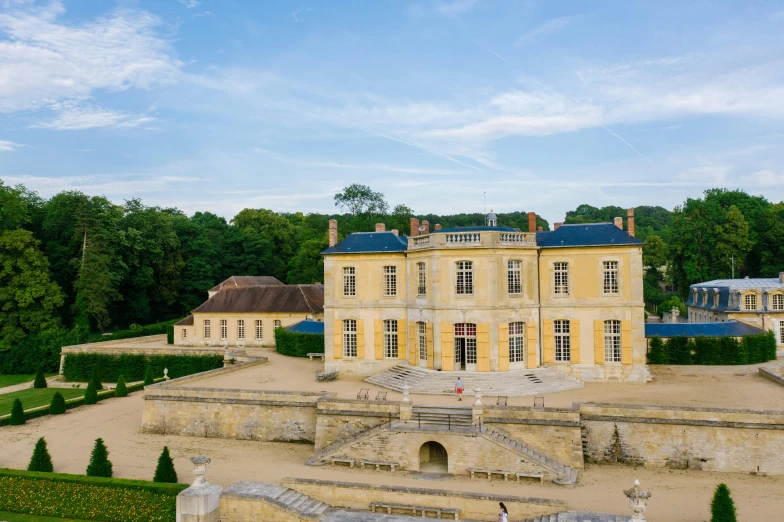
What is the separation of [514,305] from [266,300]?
22.1 m

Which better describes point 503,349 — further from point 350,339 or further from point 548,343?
point 350,339

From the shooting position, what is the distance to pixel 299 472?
57.1 ft

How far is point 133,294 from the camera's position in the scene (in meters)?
51.6

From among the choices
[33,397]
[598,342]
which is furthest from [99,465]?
[598,342]

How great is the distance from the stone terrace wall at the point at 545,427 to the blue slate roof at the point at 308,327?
1704 centimetres

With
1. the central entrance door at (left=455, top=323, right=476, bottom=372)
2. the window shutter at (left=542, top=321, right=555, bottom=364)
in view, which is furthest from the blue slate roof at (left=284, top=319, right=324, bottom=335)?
the window shutter at (left=542, top=321, right=555, bottom=364)

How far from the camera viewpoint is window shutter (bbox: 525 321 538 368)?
24.0 metres

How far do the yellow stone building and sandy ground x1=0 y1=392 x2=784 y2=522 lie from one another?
7.08m

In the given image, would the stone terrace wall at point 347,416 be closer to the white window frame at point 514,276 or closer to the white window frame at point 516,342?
the white window frame at point 516,342

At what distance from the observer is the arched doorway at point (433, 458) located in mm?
17766

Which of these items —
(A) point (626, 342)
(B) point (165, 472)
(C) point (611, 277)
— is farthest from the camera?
(C) point (611, 277)

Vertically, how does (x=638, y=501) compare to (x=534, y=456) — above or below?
above

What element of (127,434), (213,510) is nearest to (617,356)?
(213,510)

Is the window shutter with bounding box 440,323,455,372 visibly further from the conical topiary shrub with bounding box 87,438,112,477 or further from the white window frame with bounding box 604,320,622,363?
the conical topiary shrub with bounding box 87,438,112,477
